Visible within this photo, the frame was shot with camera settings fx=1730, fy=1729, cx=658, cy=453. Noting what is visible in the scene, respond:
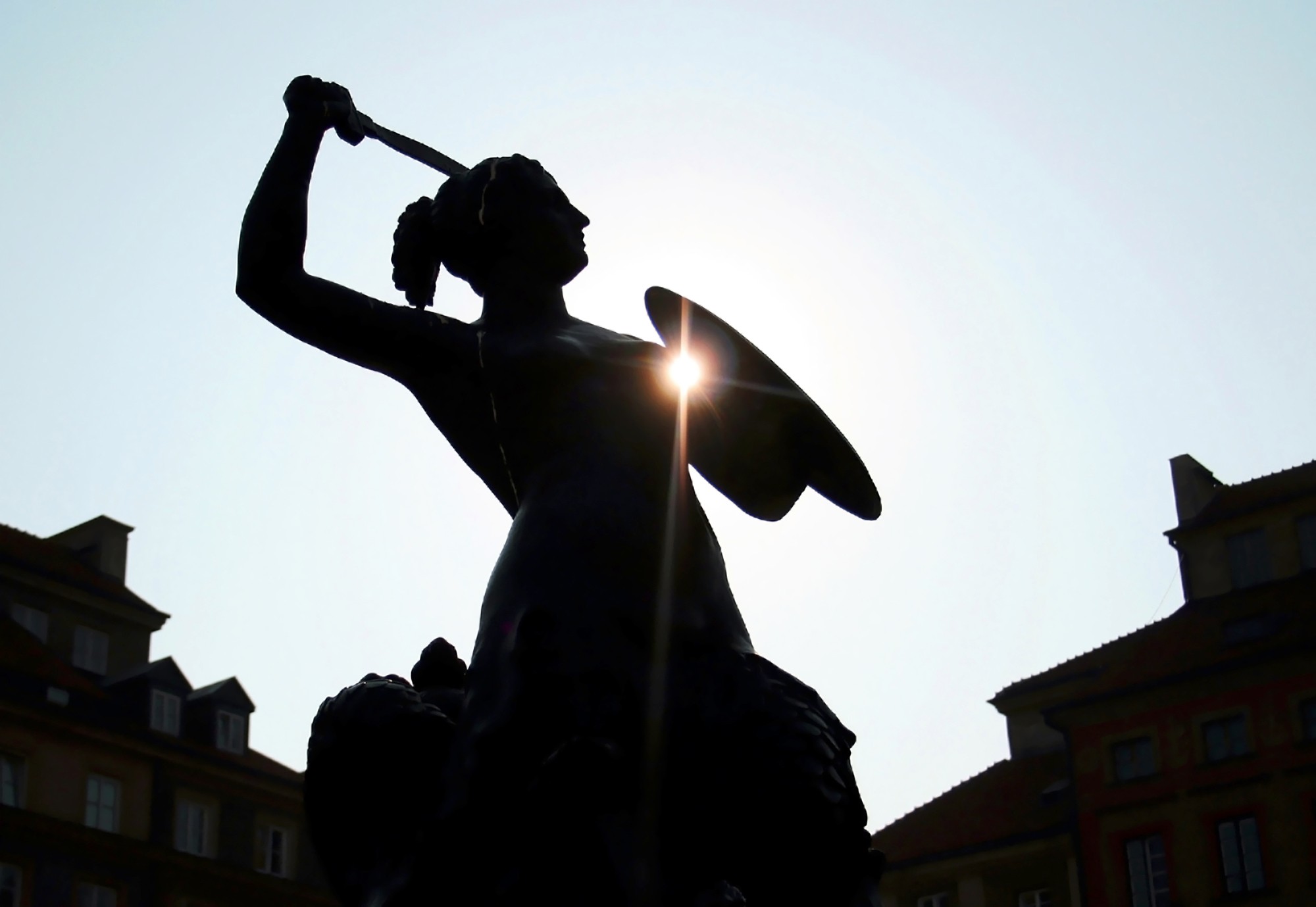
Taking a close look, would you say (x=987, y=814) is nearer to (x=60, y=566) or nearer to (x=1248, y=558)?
(x=1248, y=558)

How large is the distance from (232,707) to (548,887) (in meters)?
42.5

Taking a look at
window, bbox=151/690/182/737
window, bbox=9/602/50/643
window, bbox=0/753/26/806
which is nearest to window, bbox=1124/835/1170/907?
→ window, bbox=151/690/182/737

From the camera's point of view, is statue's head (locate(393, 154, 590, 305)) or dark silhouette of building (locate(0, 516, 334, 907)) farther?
dark silhouette of building (locate(0, 516, 334, 907))

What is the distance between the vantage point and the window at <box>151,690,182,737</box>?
4191cm

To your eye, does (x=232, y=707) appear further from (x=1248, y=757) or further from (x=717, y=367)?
(x=717, y=367)

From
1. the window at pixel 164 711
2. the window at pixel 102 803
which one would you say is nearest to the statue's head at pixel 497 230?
the window at pixel 102 803

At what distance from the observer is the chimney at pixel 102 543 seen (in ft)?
158

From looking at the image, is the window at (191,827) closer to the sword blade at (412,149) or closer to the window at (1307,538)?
the window at (1307,538)

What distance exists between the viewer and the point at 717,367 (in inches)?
161

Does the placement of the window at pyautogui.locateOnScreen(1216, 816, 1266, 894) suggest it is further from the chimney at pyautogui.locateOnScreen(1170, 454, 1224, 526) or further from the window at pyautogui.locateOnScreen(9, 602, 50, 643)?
the window at pyautogui.locateOnScreen(9, 602, 50, 643)

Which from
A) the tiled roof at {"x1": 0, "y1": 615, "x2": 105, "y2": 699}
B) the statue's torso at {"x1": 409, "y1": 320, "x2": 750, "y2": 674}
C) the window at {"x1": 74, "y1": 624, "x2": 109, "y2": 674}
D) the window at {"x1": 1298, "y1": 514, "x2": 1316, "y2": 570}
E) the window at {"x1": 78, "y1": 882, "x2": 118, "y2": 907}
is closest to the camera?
the statue's torso at {"x1": 409, "y1": 320, "x2": 750, "y2": 674}

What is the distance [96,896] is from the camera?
36938 mm

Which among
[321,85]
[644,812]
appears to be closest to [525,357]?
[321,85]

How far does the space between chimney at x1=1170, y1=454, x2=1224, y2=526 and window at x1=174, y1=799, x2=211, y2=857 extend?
27.9m
